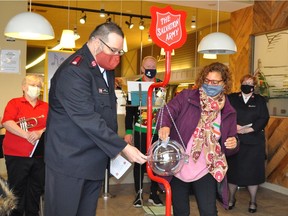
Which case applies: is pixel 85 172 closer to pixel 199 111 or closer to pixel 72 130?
pixel 72 130

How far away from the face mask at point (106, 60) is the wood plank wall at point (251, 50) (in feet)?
13.9

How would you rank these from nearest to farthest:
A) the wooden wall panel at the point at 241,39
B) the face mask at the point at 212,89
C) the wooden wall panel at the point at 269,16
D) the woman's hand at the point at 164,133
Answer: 1. the woman's hand at the point at 164,133
2. the face mask at the point at 212,89
3. the wooden wall panel at the point at 269,16
4. the wooden wall panel at the point at 241,39

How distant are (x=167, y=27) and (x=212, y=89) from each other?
733 mm

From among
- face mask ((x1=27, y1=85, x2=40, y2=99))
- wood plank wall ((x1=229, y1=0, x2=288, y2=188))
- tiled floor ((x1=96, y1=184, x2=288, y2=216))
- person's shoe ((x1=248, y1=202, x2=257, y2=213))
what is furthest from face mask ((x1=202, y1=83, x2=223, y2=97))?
wood plank wall ((x1=229, y1=0, x2=288, y2=188))

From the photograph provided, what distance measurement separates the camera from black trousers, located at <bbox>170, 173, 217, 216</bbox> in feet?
9.08

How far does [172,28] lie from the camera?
7.57ft

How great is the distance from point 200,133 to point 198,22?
7.18 metres

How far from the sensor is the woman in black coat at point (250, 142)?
192 inches

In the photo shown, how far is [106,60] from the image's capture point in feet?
7.53

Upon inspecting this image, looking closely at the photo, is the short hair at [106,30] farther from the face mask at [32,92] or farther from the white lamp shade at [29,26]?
the white lamp shade at [29,26]

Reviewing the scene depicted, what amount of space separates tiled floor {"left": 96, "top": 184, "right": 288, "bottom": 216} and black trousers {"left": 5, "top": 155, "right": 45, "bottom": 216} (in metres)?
0.83

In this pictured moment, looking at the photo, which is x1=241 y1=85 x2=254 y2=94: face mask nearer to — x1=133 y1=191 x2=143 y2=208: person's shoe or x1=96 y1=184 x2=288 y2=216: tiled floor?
x1=96 y1=184 x2=288 y2=216: tiled floor

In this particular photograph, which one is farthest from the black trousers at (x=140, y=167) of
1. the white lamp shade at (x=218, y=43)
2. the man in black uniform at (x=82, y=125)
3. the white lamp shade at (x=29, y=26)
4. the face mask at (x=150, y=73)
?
the man in black uniform at (x=82, y=125)

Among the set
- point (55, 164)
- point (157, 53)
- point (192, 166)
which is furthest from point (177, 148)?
point (157, 53)
